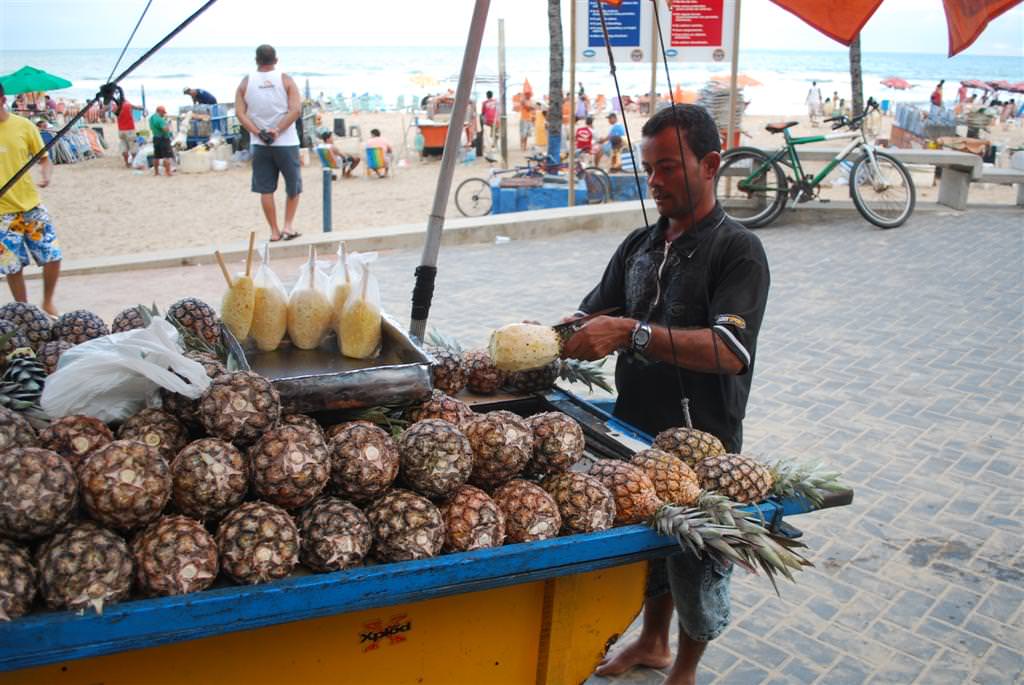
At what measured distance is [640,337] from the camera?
3.31 meters

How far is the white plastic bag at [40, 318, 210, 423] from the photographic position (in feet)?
8.45

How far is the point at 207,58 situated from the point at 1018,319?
117 meters

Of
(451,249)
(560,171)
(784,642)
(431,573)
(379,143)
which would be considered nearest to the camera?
(431,573)

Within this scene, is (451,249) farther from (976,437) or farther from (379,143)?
(379,143)

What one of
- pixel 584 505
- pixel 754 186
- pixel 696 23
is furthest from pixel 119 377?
pixel 754 186

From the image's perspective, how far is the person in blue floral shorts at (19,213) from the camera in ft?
25.8

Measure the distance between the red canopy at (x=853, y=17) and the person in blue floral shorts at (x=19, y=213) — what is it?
651cm

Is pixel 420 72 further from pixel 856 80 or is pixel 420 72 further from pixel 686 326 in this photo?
pixel 686 326

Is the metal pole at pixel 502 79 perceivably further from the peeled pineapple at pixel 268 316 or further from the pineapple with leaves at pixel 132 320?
the peeled pineapple at pixel 268 316

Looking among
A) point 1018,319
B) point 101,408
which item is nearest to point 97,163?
point 1018,319

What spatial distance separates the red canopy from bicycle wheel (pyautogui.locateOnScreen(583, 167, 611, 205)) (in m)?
12.8

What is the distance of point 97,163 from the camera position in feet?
87.5

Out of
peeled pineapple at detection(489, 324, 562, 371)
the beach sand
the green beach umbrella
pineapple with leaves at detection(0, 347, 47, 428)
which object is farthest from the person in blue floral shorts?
the green beach umbrella

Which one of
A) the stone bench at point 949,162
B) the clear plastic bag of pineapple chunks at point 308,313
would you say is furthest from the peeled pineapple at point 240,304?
the stone bench at point 949,162
